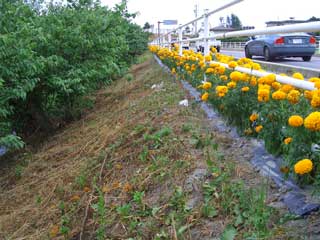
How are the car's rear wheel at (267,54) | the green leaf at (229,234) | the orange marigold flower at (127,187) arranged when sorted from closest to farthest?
1. the green leaf at (229,234)
2. the orange marigold flower at (127,187)
3. the car's rear wheel at (267,54)

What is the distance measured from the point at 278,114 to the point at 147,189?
1.21 meters

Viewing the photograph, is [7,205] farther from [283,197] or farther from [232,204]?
[283,197]

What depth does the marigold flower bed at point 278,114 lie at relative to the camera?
1784 millimetres

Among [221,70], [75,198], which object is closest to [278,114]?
[221,70]

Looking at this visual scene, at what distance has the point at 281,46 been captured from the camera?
771 centimetres

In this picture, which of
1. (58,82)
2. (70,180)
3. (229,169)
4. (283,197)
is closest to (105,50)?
(58,82)

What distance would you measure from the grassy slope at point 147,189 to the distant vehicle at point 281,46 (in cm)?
356

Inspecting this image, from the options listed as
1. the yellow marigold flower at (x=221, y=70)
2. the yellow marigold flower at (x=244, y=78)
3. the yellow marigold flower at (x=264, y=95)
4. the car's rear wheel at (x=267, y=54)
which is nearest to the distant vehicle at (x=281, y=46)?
the car's rear wheel at (x=267, y=54)

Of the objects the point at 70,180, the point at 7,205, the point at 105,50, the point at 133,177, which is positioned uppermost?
the point at 105,50

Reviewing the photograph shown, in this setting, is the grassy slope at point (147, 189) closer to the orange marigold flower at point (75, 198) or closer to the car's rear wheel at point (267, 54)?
the orange marigold flower at point (75, 198)

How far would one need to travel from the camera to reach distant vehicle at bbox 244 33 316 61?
7797 millimetres

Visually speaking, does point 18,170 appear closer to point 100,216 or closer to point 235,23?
point 100,216

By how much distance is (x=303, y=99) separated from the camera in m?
2.19

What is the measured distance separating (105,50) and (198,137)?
5.19 m
